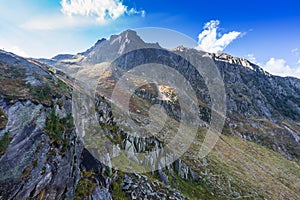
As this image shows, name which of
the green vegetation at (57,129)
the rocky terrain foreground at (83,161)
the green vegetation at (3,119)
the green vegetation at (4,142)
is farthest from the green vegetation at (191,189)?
the green vegetation at (3,119)

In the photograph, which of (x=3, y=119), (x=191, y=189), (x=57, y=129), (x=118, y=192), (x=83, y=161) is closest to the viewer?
(x=3, y=119)

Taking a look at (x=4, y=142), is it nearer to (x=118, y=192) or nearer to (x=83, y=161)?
(x=83, y=161)

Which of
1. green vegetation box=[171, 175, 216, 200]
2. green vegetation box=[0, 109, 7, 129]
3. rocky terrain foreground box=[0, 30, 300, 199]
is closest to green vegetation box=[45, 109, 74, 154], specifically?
rocky terrain foreground box=[0, 30, 300, 199]

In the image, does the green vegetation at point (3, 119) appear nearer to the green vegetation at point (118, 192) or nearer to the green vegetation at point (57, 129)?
the green vegetation at point (57, 129)

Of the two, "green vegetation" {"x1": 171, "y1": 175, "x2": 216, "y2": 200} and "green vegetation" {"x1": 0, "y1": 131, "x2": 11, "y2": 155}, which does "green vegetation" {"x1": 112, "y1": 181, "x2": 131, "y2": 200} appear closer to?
"green vegetation" {"x1": 171, "y1": 175, "x2": 216, "y2": 200}

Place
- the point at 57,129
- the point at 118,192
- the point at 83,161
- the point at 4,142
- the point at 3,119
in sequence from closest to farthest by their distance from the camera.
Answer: the point at 4,142
the point at 3,119
the point at 57,129
the point at 83,161
the point at 118,192

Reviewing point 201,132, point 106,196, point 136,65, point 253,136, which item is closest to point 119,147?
point 106,196

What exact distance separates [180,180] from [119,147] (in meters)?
12.5

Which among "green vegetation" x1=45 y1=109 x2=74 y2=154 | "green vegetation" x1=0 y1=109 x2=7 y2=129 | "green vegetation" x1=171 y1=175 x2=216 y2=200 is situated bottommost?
"green vegetation" x1=171 y1=175 x2=216 y2=200

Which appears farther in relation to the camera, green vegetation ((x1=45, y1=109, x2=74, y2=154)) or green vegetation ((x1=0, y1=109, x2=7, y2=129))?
green vegetation ((x1=45, y1=109, x2=74, y2=154))

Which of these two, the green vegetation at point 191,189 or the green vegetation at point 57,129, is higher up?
the green vegetation at point 57,129

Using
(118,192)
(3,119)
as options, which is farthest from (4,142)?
(118,192)

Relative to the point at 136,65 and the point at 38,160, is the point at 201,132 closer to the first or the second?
the point at 38,160

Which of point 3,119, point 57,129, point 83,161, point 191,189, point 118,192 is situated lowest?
point 191,189
